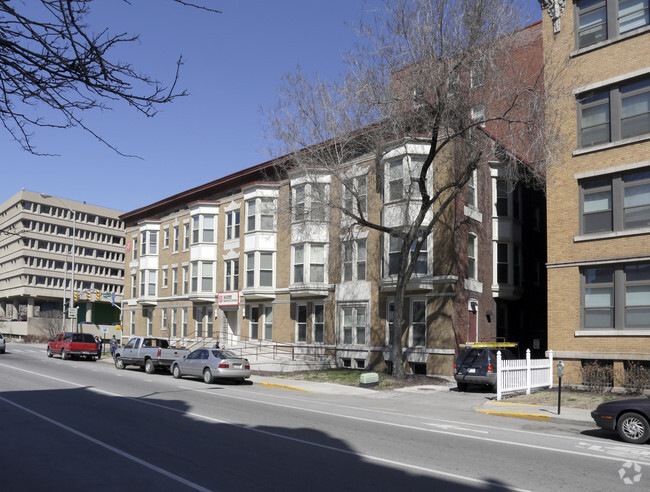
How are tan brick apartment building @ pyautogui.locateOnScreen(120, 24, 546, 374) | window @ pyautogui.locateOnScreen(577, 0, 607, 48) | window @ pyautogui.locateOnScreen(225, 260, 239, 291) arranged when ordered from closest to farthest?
window @ pyautogui.locateOnScreen(577, 0, 607, 48), tan brick apartment building @ pyautogui.locateOnScreen(120, 24, 546, 374), window @ pyautogui.locateOnScreen(225, 260, 239, 291)

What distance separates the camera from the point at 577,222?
73.4ft

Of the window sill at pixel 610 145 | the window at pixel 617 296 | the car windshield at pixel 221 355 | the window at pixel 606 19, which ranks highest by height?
the window at pixel 606 19

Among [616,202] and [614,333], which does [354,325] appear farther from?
[616,202]

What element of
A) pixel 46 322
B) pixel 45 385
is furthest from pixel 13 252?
pixel 45 385

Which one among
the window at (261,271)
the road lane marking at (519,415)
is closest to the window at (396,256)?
the window at (261,271)

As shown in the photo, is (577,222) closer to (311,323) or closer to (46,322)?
(311,323)

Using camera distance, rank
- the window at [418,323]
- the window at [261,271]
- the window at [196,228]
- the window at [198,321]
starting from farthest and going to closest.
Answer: the window at [198,321] < the window at [196,228] < the window at [261,271] < the window at [418,323]

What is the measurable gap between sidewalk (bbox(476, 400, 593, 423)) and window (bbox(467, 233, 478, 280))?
10688 millimetres

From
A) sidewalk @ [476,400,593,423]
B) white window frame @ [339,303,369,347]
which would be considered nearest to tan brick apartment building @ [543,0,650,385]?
sidewalk @ [476,400,593,423]

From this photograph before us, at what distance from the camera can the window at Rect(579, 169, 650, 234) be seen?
20781 mm

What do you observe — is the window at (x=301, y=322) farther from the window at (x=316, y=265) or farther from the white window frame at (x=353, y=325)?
the white window frame at (x=353, y=325)

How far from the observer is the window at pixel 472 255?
2839cm

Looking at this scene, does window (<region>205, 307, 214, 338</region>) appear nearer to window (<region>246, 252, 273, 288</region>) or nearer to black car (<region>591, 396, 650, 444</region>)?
window (<region>246, 252, 273, 288</region>)

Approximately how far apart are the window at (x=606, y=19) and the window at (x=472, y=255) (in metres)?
9.70
